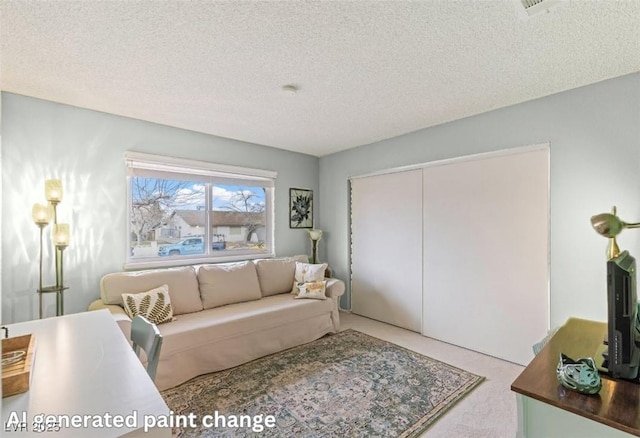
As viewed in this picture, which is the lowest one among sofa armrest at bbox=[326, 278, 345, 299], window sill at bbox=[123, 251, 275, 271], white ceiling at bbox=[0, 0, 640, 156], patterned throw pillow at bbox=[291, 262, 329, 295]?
sofa armrest at bbox=[326, 278, 345, 299]

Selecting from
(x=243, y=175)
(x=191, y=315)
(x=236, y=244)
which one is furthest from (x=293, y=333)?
(x=243, y=175)

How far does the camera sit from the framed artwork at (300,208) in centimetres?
462

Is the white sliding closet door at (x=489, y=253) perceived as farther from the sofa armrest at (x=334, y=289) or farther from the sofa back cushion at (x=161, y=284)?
the sofa back cushion at (x=161, y=284)

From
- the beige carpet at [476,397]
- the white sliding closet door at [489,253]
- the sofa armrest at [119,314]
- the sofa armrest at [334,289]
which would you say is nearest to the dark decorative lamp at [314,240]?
the sofa armrest at [334,289]

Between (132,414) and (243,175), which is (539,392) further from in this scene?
(243,175)

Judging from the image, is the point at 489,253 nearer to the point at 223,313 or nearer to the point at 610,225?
the point at 610,225

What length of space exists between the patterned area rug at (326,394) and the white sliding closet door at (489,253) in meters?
0.59

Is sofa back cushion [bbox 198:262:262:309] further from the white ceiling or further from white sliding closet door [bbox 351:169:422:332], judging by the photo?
the white ceiling

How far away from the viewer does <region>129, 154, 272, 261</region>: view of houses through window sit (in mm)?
3393

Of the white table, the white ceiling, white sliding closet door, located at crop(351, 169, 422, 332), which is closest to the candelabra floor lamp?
the white ceiling

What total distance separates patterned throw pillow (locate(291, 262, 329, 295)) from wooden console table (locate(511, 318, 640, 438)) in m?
2.61

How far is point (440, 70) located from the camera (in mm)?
2283

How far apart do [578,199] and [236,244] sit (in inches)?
142

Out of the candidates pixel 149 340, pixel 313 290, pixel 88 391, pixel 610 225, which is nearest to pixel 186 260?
pixel 313 290
